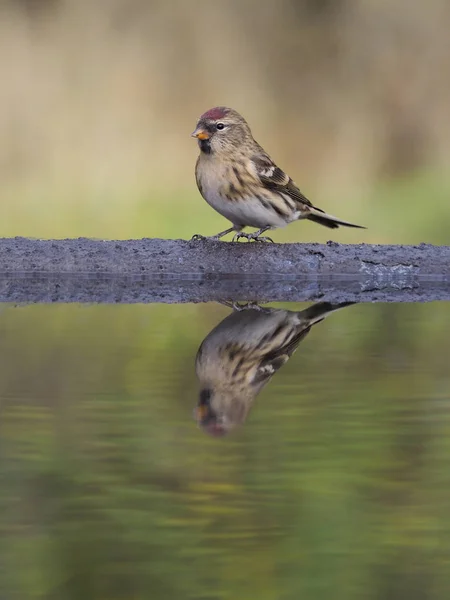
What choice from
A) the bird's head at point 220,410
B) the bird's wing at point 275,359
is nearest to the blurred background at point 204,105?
the bird's wing at point 275,359

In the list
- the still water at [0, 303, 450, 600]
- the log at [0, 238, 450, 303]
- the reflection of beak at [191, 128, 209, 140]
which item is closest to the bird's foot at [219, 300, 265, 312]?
the log at [0, 238, 450, 303]

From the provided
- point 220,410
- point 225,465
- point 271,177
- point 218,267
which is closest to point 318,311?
point 218,267

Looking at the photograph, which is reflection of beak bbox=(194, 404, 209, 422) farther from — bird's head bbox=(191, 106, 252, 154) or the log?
bird's head bbox=(191, 106, 252, 154)

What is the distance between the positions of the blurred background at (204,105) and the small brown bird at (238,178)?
3220 mm

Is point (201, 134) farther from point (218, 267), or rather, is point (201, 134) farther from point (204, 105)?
point (204, 105)

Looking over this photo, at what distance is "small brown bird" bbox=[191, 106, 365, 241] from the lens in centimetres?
705

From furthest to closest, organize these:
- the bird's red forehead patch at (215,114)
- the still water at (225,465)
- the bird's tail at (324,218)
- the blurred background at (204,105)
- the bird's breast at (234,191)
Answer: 1. the blurred background at (204,105)
2. the bird's tail at (324,218)
3. the bird's red forehead patch at (215,114)
4. the bird's breast at (234,191)
5. the still water at (225,465)

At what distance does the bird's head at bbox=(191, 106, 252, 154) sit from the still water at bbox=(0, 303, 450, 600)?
1941 mm

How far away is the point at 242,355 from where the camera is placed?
15.6 feet

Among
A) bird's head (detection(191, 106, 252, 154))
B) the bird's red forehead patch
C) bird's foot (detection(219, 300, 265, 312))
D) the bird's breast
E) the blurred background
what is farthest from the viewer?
the blurred background

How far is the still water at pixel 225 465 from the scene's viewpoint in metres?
2.51

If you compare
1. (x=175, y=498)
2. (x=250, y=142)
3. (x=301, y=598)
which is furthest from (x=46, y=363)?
(x=250, y=142)

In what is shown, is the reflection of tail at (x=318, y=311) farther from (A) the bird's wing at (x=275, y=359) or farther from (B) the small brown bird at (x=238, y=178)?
(B) the small brown bird at (x=238, y=178)

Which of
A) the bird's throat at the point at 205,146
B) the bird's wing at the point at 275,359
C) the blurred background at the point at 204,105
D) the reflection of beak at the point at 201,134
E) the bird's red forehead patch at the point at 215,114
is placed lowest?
the bird's wing at the point at 275,359
